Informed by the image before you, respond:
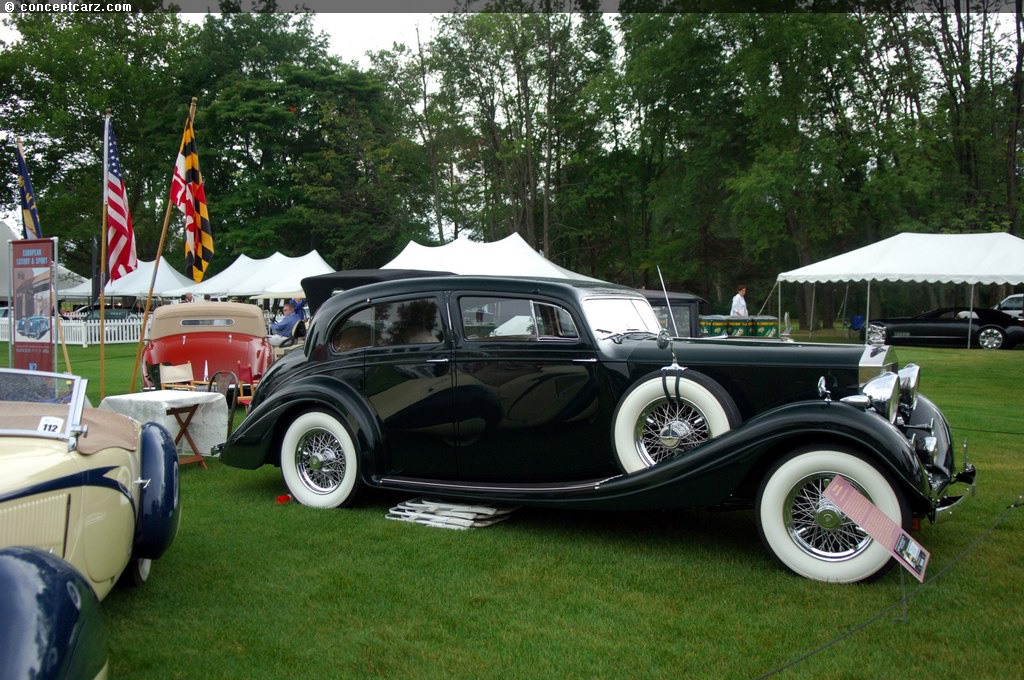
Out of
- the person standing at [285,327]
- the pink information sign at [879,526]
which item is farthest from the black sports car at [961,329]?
the pink information sign at [879,526]

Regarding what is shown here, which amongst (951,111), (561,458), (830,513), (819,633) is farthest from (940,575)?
(951,111)

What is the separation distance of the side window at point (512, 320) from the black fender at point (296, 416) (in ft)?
3.15

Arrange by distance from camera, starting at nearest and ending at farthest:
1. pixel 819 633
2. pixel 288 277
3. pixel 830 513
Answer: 1. pixel 819 633
2. pixel 830 513
3. pixel 288 277

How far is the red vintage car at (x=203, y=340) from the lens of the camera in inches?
403

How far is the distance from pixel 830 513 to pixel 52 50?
39.2 meters

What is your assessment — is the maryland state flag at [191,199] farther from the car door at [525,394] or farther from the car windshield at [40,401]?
the car windshield at [40,401]

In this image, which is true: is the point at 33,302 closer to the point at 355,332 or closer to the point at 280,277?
the point at 355,332

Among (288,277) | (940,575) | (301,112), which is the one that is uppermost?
(301,112)

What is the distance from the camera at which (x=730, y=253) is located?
37.2 m

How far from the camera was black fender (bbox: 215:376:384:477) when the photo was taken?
17.9 feet

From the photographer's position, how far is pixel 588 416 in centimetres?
483

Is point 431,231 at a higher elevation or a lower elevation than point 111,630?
higher

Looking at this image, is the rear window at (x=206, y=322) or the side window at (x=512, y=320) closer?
the side window at (x=512, y=320)

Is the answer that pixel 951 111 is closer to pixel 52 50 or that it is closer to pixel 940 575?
pixel 940 575
